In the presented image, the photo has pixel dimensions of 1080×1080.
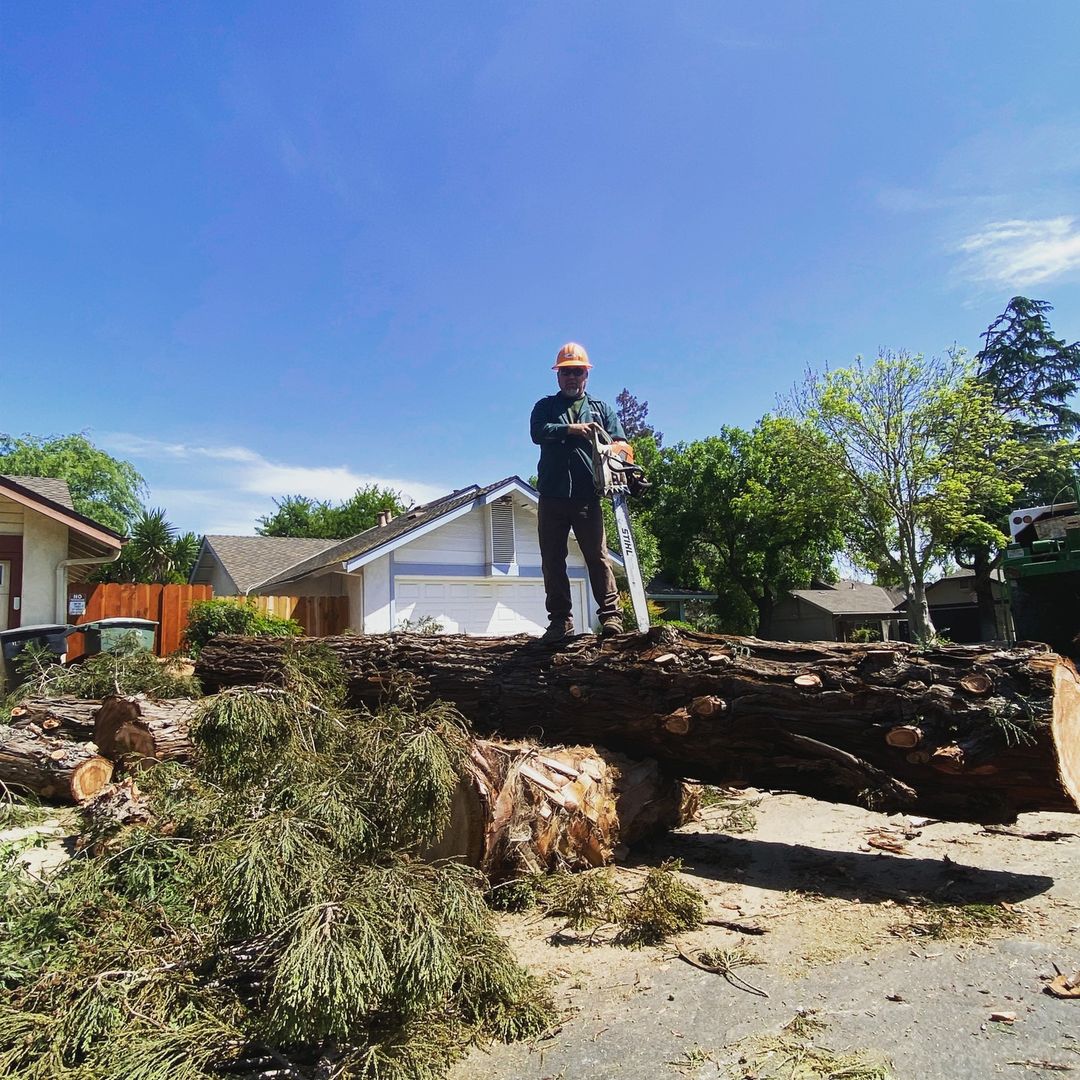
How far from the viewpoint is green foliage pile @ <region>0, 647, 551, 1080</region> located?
2.06m

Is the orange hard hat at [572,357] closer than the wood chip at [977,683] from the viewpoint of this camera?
No

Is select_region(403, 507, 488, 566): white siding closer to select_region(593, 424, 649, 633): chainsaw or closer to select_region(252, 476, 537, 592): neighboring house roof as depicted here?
select_region(252, 476, 537, 592): neighboring house roof

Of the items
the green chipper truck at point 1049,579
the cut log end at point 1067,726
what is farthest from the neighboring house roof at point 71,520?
the green chipper truck at point 1049,579

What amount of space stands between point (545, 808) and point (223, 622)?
10.7 metres

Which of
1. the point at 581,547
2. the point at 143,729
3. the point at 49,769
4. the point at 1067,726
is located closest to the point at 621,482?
the point at 581,547

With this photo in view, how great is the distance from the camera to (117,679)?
686 centimetres

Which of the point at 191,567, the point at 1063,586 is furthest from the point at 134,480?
the point at 1063,586

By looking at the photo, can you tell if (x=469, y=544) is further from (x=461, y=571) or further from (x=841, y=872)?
(x=841, y=872)

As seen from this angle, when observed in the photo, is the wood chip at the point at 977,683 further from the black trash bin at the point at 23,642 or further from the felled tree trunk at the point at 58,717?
the black trash bin at the point at 23,642

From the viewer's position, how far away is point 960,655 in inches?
149

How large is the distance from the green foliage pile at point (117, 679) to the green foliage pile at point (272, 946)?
12.3 ft

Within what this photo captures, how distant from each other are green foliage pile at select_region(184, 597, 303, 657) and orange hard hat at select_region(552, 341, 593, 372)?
28.9 feet

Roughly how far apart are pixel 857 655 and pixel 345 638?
12.8 feet

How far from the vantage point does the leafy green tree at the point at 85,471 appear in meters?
37.9
